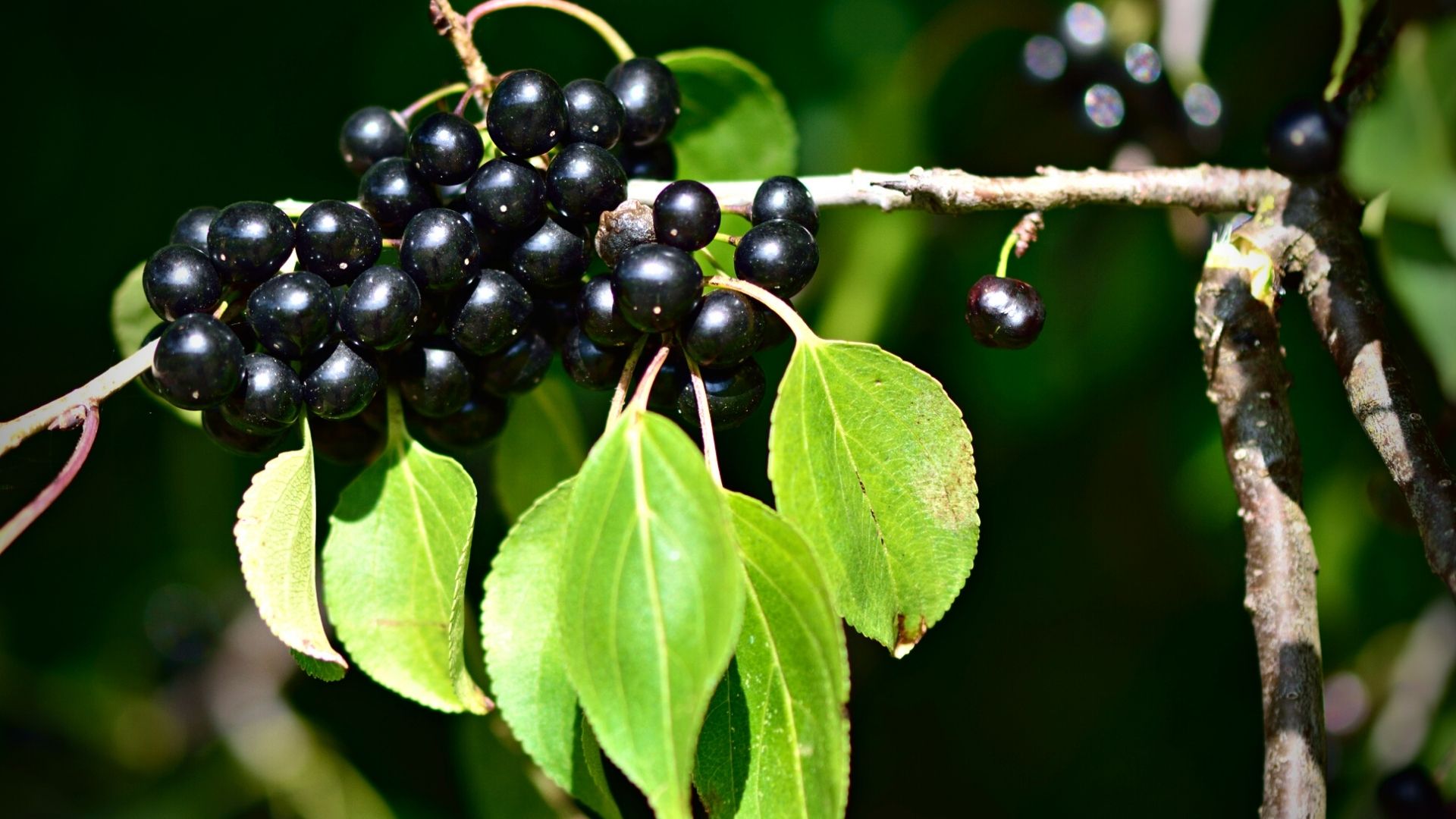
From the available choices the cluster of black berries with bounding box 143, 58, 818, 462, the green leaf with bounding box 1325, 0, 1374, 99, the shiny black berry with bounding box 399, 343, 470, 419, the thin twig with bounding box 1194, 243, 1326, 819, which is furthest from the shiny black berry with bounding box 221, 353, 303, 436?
the green leaf with bounding box 1325, 0, 1374, 99

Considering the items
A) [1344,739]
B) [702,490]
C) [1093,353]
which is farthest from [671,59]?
[1344,739]

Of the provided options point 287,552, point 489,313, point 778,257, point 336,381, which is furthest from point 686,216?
point 287,552

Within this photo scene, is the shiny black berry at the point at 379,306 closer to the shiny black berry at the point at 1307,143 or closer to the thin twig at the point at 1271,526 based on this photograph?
the thin twig at the point at 1271,526

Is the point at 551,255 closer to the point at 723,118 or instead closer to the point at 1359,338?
the point at 723,118

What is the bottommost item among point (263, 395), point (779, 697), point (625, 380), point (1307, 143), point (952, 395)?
point (952, 395)

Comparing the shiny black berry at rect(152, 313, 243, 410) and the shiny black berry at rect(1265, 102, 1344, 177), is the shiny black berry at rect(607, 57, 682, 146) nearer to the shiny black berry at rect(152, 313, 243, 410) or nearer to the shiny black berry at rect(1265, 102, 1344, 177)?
the shiny black berry at rect(152, 313, 243, 410)

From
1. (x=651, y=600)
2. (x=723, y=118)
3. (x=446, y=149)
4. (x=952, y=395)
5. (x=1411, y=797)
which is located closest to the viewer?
(x=651, y=600)

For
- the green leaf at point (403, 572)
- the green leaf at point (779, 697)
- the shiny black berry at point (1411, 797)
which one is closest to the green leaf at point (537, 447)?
the green leaf at point (403, 572)
